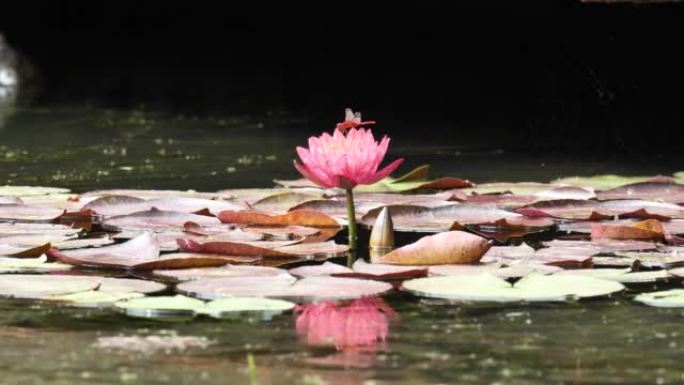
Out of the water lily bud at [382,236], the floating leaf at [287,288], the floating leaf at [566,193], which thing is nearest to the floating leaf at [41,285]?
the floating leaf at [287,288]

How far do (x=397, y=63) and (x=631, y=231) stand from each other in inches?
208

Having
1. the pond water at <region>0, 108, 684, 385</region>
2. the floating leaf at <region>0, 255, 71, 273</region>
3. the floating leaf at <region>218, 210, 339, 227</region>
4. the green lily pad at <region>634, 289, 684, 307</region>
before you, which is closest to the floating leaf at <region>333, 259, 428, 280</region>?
the pond water at <region>0, 108, 684, 385</region>

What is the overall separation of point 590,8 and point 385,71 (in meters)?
1.16

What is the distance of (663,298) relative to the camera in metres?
1.94

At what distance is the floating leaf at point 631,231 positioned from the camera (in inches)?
99.1

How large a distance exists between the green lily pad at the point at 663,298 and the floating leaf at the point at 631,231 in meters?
0.53

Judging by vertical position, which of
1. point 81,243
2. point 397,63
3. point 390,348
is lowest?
point 390,348

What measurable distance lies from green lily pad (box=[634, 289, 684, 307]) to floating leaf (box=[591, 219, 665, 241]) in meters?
0.53

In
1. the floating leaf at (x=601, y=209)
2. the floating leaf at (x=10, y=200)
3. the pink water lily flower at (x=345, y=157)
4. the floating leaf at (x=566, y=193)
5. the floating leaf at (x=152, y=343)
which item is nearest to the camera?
the floating leaf at (x=152, y=343)

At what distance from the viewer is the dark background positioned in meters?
Result: 5.69

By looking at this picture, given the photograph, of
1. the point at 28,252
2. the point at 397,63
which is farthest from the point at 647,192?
the point at 397,63

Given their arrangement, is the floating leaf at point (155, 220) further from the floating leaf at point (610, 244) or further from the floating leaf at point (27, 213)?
the floating leaf at point (610, 244)

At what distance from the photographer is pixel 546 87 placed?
623 cm

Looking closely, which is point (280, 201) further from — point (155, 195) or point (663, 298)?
point (663, 298)
